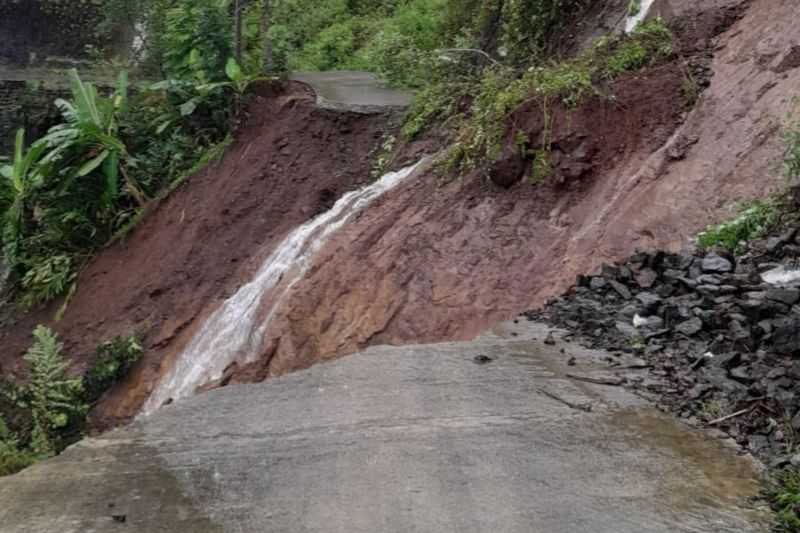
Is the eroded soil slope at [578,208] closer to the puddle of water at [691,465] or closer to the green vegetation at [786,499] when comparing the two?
the puddle of water at [691,465]

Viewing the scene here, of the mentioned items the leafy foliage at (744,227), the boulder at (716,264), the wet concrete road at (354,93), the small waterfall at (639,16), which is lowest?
the wet concrete road at (354,93)

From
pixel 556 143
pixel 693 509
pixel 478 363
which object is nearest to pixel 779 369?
pixel 693 509

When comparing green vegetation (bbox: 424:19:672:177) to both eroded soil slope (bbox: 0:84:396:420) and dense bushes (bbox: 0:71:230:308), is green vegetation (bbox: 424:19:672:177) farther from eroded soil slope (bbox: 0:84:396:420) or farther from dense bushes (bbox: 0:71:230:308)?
dense bushes (bbox: 0:71:230:308)

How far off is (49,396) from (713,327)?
22.1 feet

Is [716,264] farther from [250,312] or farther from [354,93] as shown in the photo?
[354,93]

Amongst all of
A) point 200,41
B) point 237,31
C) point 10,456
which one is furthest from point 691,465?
point 200,41

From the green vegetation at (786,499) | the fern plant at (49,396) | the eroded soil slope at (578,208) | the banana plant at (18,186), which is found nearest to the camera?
the green vegetation at (786,499)

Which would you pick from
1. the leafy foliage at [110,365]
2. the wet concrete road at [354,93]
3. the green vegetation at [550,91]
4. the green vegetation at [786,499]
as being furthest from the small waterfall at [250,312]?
the green vegetation at [786,499]

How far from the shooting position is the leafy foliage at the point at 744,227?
5.44m

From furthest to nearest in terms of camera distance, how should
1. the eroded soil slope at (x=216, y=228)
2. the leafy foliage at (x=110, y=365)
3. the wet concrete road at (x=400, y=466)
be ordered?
1. the eroded soil slope at (x=216, y=228)
2. the leafy foliage at (x=110, y=365)
3. the wet concrete road at (x=400, y=466)

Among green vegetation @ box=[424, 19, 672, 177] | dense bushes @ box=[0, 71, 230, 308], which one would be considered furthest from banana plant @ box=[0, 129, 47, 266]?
green vegetation @ box=[424, 19, 672, 177]

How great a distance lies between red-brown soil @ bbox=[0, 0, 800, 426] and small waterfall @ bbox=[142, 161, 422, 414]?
0.27m

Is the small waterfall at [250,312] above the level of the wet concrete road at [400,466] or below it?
below

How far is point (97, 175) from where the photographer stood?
11367 millimetres
